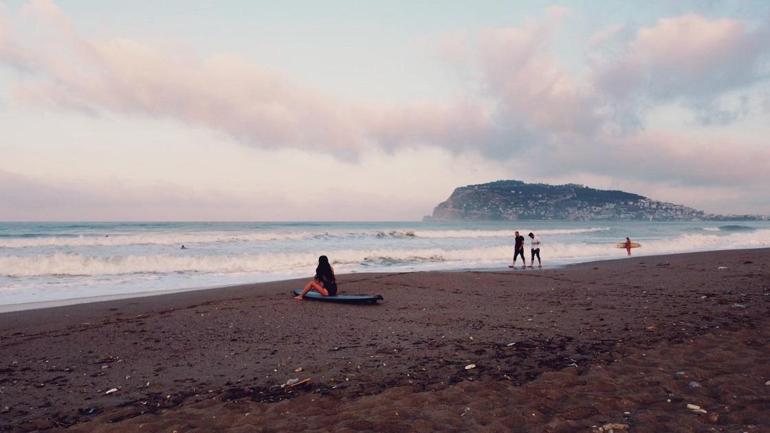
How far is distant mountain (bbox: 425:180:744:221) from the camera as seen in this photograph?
483 feet

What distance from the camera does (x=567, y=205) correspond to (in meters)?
151

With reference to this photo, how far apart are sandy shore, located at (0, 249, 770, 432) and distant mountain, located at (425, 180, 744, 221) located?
145 m

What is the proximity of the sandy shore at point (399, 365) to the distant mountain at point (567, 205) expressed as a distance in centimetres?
14454

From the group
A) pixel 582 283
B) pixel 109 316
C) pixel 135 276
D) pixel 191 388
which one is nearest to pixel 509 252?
pixel 582 283

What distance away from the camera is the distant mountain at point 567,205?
483ft

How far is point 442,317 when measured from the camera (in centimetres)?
1016

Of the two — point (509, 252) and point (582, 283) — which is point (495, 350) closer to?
point (582, 283)

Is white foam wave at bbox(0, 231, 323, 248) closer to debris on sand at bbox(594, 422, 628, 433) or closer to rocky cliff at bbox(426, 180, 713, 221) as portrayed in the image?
debris on sand at bbox(594, 422, 628, 433)

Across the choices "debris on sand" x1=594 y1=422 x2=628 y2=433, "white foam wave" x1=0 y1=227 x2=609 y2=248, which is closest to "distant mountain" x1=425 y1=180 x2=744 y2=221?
"white foam wave" x1=0 y1=227 x2=609 y2=248

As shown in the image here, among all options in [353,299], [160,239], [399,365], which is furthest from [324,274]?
[160,239]

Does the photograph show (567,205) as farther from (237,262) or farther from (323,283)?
(323,283)

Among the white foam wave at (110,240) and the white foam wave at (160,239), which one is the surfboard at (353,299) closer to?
the white foam wave at (160,239)

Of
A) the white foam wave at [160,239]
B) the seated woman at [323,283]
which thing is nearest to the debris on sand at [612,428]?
the seated woman at [323,283]

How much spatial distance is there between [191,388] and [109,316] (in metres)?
6.23
